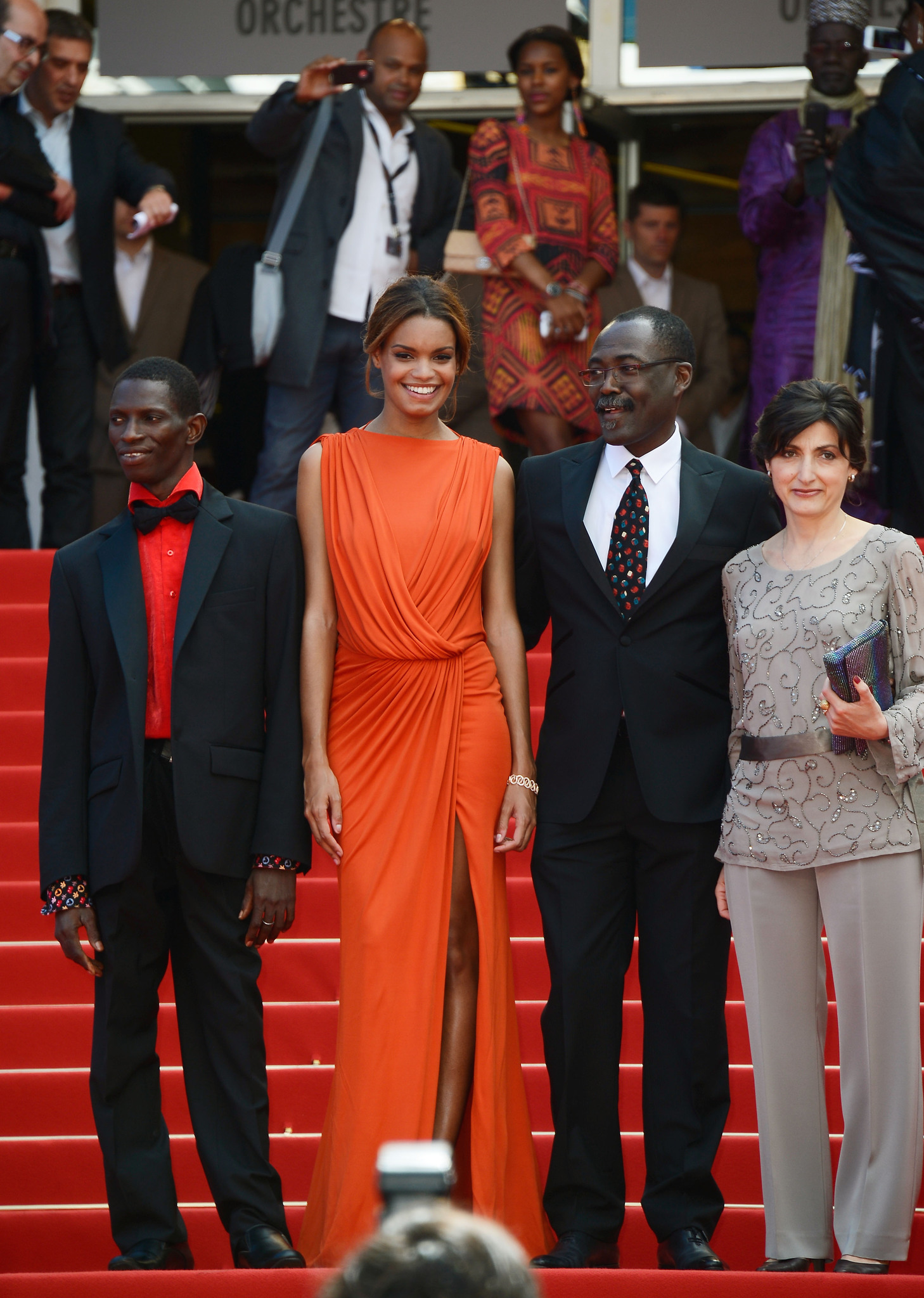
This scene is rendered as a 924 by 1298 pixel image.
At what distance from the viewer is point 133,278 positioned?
A: 8.68 meters

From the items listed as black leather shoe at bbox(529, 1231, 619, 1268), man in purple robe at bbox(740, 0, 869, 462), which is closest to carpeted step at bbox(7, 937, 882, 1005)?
black leather shoe at bbox(529, 1231, 619, 1268)

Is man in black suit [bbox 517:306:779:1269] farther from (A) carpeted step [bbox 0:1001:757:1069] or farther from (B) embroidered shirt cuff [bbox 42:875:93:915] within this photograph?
(A) carpeted step [bbox 0:1001:757:1069]

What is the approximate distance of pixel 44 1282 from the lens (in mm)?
3383

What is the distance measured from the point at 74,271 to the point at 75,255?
0.25 ft

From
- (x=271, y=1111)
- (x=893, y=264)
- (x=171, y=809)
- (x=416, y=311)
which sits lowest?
(x=271, y=1111)

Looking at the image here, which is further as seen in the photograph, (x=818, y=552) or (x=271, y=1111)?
(x=271, y=1111)

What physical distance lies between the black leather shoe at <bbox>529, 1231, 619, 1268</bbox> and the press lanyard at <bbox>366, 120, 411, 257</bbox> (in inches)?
183

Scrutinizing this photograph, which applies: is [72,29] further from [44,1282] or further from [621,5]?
[44,1282]

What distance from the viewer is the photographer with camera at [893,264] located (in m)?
5.99

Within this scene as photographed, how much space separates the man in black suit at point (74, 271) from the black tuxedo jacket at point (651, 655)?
134 inches

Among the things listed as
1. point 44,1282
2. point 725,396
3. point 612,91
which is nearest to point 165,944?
point 44,1282

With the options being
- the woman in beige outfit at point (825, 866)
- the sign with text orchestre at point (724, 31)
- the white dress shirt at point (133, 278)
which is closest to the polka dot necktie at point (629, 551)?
the woman in beige outfit at point (825, 866)

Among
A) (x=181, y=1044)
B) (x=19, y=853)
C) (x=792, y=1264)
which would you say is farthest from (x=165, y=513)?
(x=19, y=853)

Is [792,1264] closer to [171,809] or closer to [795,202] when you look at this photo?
[171,809]
